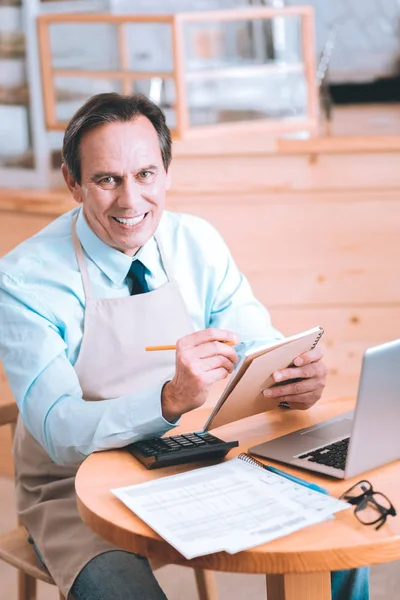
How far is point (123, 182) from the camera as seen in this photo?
183 cm

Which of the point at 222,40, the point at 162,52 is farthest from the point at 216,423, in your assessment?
the point at 222,40

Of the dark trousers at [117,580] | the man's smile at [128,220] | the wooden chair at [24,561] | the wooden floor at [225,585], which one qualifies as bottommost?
the wooden floor at [225,585]

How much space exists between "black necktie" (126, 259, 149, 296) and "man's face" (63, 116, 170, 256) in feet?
0.19

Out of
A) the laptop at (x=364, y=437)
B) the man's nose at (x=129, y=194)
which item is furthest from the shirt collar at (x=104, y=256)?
the laptop at (x=364, y=437)

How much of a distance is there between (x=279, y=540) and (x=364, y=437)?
0.71 ft

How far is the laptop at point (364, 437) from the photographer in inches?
49.8

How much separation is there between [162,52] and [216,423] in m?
2.30

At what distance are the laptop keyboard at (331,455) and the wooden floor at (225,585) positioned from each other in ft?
3.84

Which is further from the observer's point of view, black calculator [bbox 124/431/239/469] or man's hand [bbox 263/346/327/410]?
man's hand [bbox 263/346/327/410]

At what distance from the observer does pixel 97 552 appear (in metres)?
1.56

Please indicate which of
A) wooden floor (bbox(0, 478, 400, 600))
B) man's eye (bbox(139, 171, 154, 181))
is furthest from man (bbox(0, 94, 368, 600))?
wooden floor (bbox(0, 478, 400, 600))

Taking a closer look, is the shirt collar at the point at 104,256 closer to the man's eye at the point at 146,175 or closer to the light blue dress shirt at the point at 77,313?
the light blue dress shirt at the point at 77,313

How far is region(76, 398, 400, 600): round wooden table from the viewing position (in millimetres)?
1180

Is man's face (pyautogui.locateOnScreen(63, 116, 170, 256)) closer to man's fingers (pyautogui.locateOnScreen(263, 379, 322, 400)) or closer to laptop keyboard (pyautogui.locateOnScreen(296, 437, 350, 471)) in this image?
man's fingers (pyautogui.locateOnScreen(263, 379, 322, 400))
